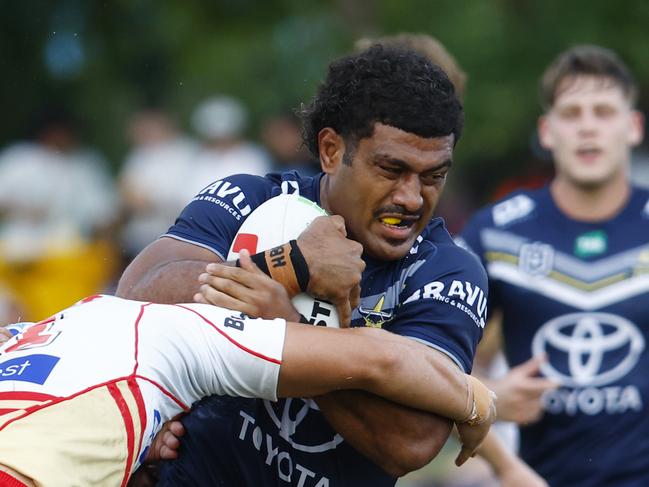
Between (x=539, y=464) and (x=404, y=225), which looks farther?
(x=539, y=464)

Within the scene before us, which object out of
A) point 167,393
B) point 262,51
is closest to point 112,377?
point 167,393

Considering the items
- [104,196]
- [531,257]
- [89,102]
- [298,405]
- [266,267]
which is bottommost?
[298,405]

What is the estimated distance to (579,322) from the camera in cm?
647

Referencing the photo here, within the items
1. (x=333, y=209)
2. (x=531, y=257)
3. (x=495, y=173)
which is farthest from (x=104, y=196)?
(x=333, y=209)

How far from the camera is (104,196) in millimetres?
12625

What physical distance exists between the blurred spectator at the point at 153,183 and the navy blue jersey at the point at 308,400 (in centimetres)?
640

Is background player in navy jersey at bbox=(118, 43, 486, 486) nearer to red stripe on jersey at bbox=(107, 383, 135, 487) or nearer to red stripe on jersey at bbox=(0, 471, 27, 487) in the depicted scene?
red stripe on jersey at bbox=(107, 383, 135, 487)

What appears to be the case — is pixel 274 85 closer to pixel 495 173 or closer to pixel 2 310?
pixel 495 173

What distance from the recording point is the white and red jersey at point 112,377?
3.59m

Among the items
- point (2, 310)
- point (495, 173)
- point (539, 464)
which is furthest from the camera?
point (495, 173)

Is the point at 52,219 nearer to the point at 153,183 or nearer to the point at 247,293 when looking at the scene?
the point at 153,183

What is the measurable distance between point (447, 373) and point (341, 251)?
1.70ft

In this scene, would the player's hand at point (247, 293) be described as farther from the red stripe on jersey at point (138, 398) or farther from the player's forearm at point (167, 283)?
the red stripe on jersey at point (138, 398)

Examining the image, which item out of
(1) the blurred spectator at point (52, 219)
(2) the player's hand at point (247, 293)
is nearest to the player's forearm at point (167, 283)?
(2) the player's hand at point (247, 293)
